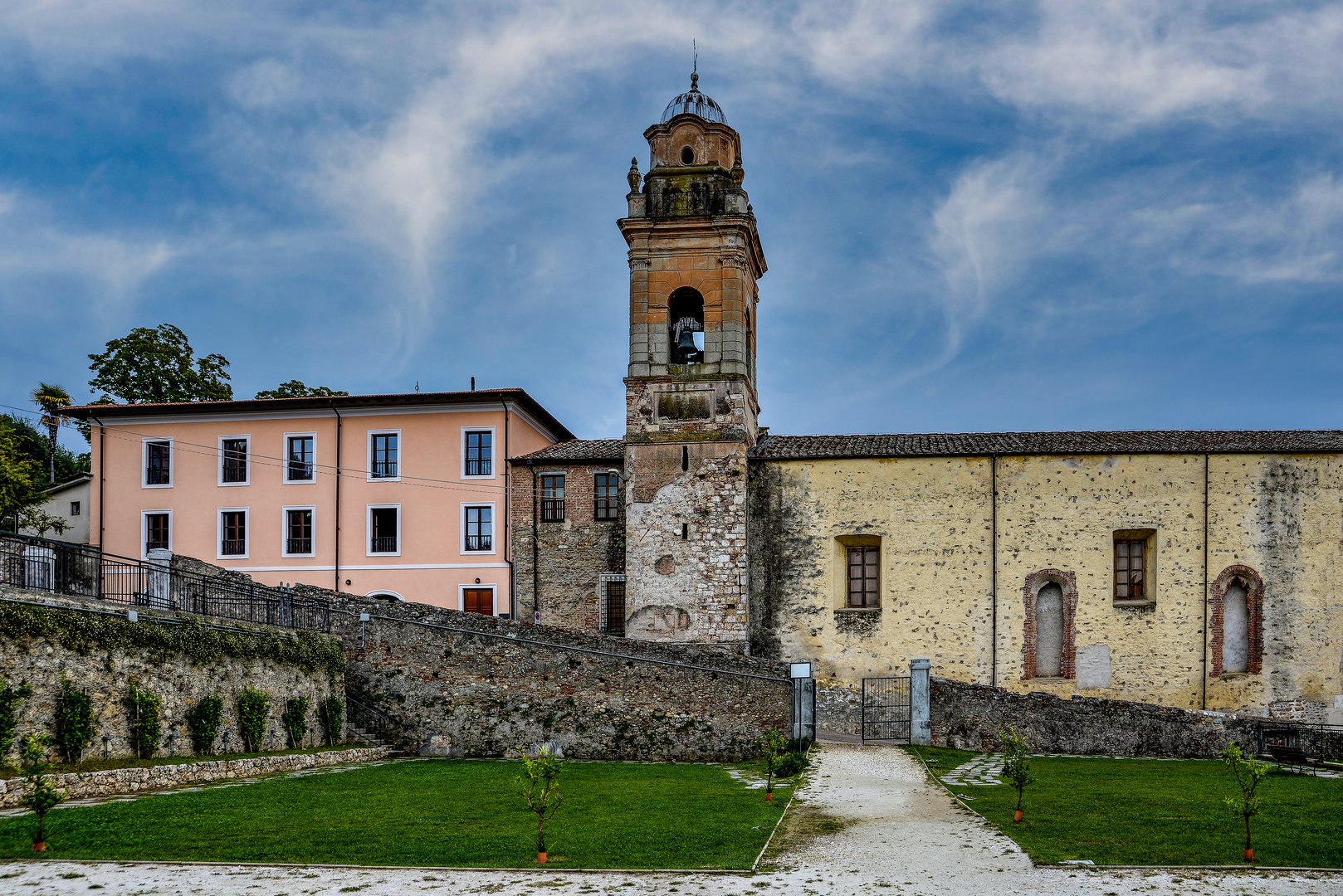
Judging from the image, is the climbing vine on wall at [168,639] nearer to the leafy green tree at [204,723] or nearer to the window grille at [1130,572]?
the leafy green tree at [204,723]

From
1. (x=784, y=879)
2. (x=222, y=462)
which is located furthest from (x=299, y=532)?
(x=784, y=879)

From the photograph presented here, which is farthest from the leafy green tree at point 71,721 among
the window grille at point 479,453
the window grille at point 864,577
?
the window grille at point 864,577

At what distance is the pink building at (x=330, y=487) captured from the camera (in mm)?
30406

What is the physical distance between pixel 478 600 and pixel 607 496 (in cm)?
469

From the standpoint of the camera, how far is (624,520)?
28.9 m

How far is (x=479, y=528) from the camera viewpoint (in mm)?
30391

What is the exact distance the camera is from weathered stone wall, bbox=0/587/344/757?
13812 millimetres

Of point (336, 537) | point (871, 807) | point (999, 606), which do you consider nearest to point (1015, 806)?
point (871, 807)

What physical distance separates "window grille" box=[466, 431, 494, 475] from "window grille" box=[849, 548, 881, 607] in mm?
10576

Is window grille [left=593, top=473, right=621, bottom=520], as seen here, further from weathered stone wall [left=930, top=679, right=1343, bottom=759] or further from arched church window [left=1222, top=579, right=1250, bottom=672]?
arched church window [left=1222, top=579, right=1250, bottom=672]

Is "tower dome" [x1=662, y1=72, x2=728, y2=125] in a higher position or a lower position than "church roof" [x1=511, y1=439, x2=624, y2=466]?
higher

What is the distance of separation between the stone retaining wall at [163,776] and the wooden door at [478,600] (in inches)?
407

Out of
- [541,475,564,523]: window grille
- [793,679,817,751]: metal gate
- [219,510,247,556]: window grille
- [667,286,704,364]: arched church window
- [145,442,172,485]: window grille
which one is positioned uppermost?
[667,286,704,364]: arched church window

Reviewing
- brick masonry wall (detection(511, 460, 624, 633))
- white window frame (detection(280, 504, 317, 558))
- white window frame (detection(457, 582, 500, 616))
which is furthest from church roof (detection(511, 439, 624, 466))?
white window frame (detection(280, 504, 317, 558))
